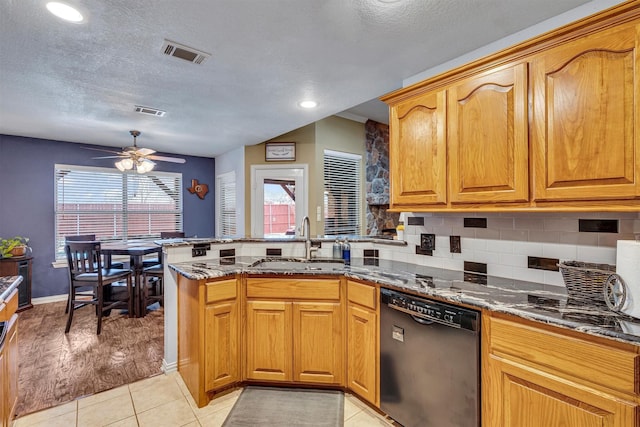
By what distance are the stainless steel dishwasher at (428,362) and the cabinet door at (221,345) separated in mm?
1019

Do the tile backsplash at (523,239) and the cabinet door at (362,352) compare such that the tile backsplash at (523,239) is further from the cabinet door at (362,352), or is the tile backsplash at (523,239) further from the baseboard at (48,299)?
the baseboard at (48,299)

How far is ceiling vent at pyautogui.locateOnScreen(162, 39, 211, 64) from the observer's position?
1992 mm

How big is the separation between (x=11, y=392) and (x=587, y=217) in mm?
3315

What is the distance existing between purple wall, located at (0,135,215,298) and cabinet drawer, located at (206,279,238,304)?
13.9 feet

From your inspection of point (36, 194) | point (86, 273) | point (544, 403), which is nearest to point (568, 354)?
point (544, 403)

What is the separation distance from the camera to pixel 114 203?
17.3 ft

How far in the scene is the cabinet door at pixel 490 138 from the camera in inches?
62.7

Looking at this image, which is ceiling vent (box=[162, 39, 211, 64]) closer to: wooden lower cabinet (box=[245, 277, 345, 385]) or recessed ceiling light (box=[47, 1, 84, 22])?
recessed ceiling light (box=[47, 1, 84, 22])

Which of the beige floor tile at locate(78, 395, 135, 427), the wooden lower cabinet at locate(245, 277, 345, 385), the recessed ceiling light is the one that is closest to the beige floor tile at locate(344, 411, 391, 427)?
the wooden lower cabinet at locate(245, 277, 345, 385)

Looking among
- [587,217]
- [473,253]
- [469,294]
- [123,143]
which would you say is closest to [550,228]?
[587,217]

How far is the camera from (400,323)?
1.78 metres

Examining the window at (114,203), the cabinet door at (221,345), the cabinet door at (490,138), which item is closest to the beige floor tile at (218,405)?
the cabinet door at (221,345)

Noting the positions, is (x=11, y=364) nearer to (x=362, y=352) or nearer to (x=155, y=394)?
(x=155, y=394)

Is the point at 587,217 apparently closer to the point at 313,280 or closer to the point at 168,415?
the point at 313,280
